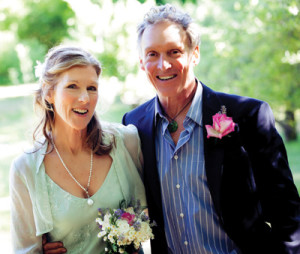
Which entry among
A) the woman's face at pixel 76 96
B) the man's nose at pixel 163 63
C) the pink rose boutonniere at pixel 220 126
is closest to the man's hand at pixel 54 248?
the woman's face at pixel 76 96

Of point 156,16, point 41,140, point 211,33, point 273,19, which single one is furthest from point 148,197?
point 211,33

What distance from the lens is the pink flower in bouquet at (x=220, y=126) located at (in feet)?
8.40

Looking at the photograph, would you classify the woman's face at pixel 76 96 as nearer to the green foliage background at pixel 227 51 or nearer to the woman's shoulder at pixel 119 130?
the woman's shoulder at pixel 119 130

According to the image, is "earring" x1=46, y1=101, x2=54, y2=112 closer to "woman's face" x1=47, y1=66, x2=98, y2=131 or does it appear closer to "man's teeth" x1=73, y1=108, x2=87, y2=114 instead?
"woman's face" x1=47, y1=66, x2=98, y2=131

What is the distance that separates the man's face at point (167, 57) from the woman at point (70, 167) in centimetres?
46

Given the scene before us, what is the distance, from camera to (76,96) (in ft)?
8.93

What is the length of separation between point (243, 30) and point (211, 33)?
1168 millimetres

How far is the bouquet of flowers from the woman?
0.16m

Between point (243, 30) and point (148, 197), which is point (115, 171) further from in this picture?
point (243, 30)

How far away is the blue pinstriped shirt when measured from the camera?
2.70 meters

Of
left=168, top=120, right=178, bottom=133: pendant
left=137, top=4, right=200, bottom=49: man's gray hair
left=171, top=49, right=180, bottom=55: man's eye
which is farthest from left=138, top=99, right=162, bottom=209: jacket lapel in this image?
left=137, top=4, right=200, bottom=49: man's gray hair

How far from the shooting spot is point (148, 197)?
2990mm

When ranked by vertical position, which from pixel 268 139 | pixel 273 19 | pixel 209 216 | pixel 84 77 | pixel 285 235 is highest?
pixel 273 19

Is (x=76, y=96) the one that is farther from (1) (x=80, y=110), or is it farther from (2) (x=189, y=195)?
(2) (x=189, y=195)
